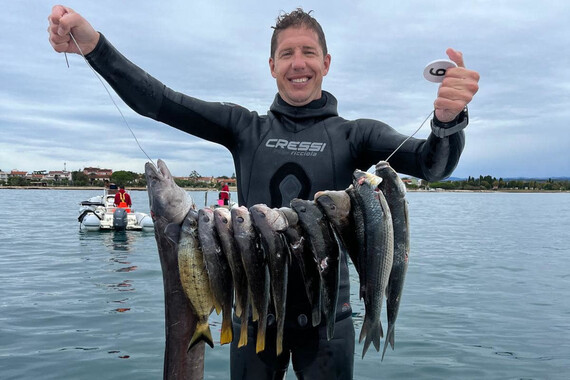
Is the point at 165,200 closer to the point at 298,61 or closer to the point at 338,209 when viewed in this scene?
the point at 338,209

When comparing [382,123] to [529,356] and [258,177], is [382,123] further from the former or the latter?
[529,356]

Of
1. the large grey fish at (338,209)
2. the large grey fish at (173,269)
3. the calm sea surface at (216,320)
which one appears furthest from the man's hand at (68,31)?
the calm sea surface at (216,320)

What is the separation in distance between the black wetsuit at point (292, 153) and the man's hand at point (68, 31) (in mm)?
77

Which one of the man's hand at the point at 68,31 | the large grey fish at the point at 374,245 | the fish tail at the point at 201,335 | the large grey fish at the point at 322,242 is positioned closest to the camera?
the large grey fish at the point at 374,245

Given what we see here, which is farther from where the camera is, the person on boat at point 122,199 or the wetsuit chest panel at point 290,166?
the person on boat at point 122,199

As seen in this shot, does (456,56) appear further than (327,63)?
No

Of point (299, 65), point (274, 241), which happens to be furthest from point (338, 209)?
point (299, 65)

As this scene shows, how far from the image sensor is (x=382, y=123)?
3.81 metres

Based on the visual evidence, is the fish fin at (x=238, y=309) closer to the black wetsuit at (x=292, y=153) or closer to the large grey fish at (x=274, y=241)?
the large grey fish at (x=274, y=241)

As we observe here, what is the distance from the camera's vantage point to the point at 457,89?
2920 millimetres

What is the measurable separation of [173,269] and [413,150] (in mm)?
1870

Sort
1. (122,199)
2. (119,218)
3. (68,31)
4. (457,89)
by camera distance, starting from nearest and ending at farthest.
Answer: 1. (457,89)
2. (68,31)
3. (119,218)
4. (122,199)

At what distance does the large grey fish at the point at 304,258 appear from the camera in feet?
9.85

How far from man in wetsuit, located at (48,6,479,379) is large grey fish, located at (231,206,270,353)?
0.48 meters
